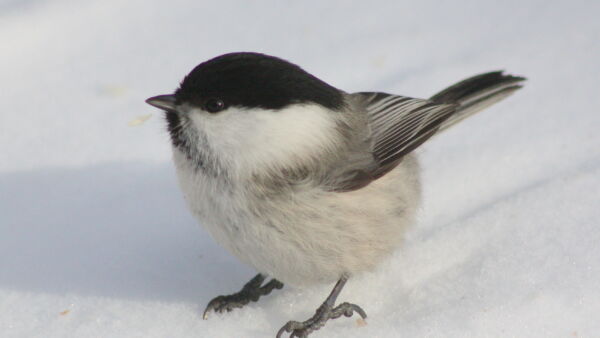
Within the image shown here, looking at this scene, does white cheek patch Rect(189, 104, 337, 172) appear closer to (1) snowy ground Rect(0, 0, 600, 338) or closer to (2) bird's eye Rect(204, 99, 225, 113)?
(2) bird's eye Rect(204, 99, 225, 113)

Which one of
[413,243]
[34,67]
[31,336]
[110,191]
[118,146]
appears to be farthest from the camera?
[34,67]

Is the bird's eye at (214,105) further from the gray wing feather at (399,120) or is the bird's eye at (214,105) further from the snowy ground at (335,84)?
the gray wing feather at (399,120)

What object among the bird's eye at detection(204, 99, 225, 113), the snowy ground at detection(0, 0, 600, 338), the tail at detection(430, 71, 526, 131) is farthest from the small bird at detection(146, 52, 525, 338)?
the tail at detection(430, 71, 526, 131)

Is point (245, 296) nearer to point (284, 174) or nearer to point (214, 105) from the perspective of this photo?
point (284, 174)

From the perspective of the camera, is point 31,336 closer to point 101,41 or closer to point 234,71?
point 234,71

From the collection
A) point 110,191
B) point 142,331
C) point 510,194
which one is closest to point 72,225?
point 110,191

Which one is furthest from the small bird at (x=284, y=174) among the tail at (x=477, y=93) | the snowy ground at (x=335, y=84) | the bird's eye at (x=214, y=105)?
the tail at (x=477, y=93)

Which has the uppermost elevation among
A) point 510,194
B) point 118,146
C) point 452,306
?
point 118,146
